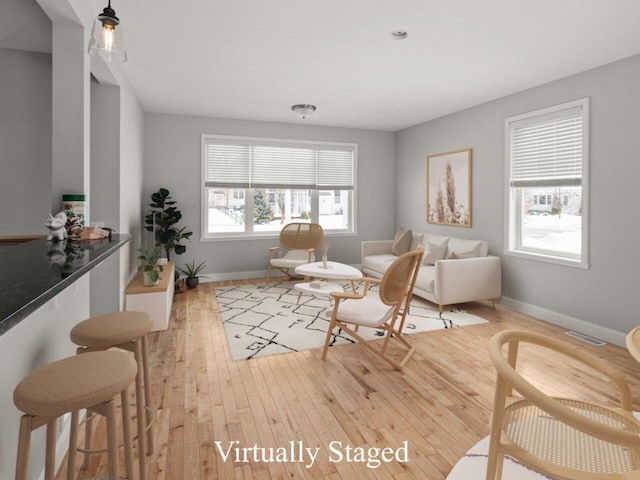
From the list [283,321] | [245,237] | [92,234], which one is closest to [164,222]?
[245,237]

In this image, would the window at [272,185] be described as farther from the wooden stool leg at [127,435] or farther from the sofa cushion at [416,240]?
the wooden stool leg at [127,435]

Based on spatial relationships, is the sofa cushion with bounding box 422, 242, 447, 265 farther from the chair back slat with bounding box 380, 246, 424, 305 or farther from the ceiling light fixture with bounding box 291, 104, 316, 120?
the ceiling light fixture with bounding box 291, 104, 316, 120

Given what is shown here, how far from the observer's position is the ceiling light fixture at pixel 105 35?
68.7 inches

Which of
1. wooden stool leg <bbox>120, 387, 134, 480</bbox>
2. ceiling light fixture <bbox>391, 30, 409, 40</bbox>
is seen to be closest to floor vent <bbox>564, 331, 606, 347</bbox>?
ceiling light fixture <bbox>391, 30, 409, 40</bbox>

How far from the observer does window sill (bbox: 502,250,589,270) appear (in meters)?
3.85

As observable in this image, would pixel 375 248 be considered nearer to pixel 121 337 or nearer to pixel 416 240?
pixel 416 240

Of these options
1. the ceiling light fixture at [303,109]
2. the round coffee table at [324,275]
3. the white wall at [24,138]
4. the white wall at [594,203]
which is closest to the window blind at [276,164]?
the ceiling light fixture at [303,109]

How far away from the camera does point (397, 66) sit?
3.71 meters

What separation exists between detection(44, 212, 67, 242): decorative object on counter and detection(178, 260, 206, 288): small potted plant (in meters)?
3.74

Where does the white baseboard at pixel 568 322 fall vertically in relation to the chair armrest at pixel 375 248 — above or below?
below

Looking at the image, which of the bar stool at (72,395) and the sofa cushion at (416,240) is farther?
the sofa cushion at (416,240)

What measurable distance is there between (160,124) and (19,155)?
8.11ft

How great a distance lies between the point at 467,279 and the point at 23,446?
429 centimetres

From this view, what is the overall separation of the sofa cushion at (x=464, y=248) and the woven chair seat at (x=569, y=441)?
3587 millimetres
